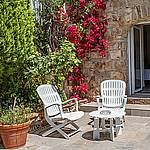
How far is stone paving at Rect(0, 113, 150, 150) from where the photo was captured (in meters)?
4.77

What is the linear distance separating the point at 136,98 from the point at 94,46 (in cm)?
187

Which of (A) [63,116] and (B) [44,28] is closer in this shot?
(A) [63,116]

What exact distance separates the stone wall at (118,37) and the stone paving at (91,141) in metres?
2.38

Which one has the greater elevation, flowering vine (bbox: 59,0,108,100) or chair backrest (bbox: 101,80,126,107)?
flowering vine (bbox: 59,0,108,100)

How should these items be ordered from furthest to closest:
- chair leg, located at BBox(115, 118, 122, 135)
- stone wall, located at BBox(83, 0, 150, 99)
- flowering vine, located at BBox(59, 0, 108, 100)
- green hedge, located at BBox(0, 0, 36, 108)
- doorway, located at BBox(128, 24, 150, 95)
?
doorway, located at BBox(128, 24, 150, 95), flowering vine, located at BBox(59, 0, 108, 100), stone wall, located at BBox(83, 0, 150, 99), chair leg, located at BBox(115, 118, 122, 135), green hedge, located at BBox(0, 0, 36, 108)

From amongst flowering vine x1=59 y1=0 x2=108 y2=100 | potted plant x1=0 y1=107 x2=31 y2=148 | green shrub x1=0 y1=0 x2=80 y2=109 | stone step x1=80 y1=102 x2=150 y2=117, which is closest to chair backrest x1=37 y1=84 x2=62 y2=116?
green shrub x1=0 y1=0 x2=80 y2=109

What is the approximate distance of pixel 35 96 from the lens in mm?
6383

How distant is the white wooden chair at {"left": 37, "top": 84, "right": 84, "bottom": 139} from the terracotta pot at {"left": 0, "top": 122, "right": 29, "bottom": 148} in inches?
26.3

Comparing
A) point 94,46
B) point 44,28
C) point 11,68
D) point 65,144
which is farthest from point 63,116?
point 94,46

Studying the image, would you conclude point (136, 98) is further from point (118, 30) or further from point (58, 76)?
point (58, 76)

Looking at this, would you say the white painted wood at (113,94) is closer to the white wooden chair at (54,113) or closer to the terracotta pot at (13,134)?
the white wooden chair at (54,113)

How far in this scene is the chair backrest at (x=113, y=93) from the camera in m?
6.12

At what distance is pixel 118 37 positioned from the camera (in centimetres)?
797

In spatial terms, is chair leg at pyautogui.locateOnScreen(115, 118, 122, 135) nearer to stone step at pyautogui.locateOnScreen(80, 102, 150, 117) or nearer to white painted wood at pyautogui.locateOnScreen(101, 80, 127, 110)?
white painted wood at pyautogui.locateOnScreen(101, 80, 127, 110)
